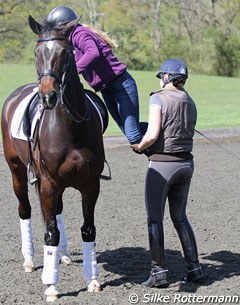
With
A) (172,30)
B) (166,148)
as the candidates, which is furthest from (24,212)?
(172,30)

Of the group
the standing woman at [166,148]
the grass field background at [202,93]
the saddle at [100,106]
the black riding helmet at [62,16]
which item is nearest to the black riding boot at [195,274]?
the standing woman at [166,148]

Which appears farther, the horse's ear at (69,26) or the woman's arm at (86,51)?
the woman's arm at (86,51)

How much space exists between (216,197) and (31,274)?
14.3ft

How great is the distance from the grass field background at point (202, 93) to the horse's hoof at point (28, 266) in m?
11.4

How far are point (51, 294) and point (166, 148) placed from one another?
165 centimetres

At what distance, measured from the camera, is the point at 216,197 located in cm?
1009

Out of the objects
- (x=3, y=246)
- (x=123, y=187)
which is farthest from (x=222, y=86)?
(x=3, y=246)

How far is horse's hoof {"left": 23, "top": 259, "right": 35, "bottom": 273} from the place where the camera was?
21.5ft

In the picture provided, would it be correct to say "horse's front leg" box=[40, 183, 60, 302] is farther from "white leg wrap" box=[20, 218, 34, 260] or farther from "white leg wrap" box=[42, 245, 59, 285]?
"white leg wrap" box=[20, 218, 34, 260]

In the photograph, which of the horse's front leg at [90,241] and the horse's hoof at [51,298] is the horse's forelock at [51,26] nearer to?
the horse's front leg at [90,241]

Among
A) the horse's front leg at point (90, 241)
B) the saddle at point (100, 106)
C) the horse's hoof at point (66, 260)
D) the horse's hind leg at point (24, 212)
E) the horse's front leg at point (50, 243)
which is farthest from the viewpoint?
the horse's hoof at point (66, 260)

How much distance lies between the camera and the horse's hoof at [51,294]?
560 cm

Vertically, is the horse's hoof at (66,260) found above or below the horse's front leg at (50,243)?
below

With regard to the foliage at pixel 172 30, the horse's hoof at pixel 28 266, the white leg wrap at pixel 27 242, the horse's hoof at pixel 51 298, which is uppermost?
the horse's hoof at pixel 51 298
